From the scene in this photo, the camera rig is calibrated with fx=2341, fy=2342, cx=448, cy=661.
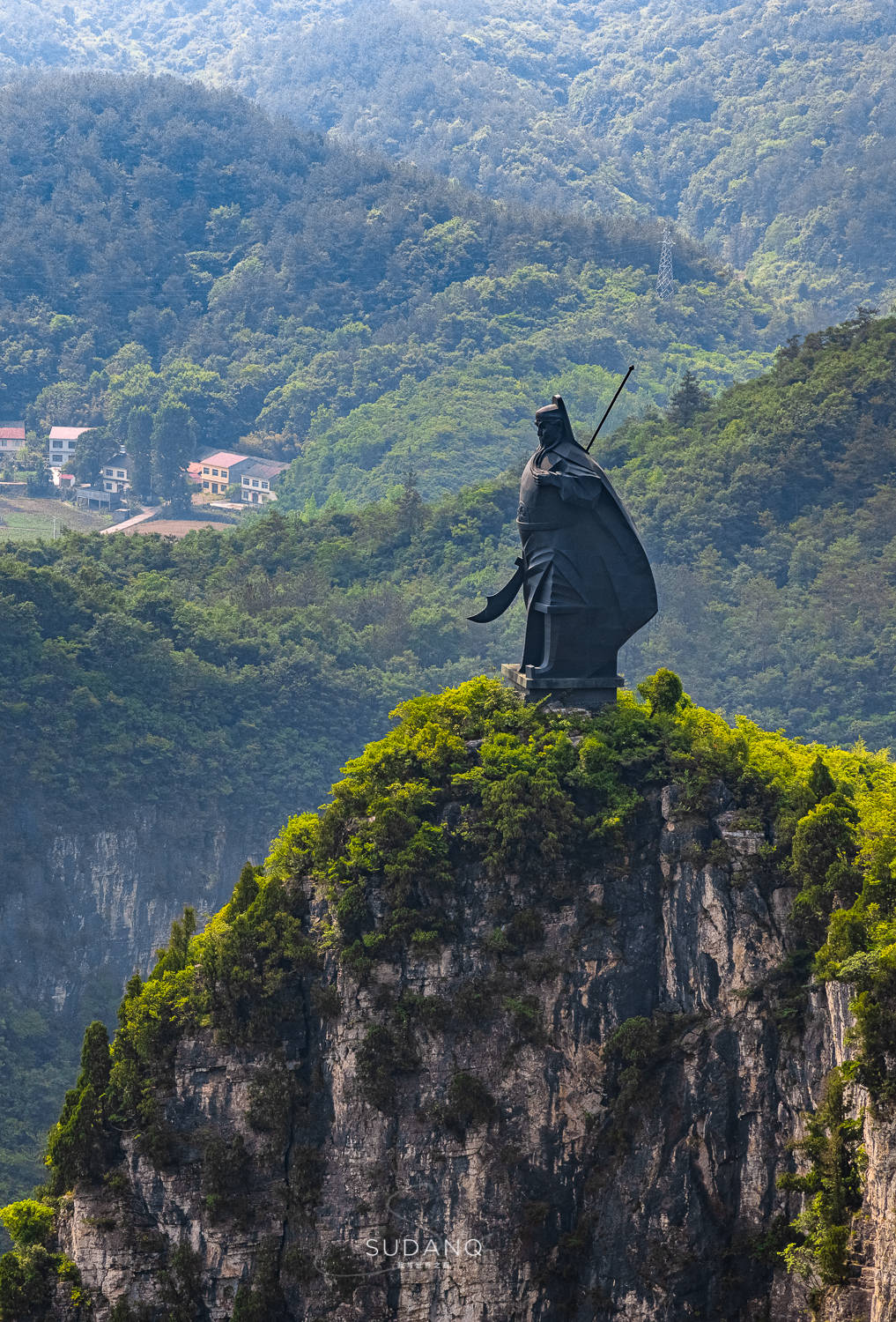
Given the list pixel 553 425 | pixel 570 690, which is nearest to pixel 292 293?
pixel 553 425

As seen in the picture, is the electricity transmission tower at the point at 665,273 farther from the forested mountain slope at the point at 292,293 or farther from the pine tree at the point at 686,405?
the pine tree at the point at 686,405

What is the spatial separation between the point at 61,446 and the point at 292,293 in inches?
843

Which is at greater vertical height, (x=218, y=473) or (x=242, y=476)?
(x=218, y=473)

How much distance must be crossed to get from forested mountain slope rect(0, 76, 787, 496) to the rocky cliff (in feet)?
265

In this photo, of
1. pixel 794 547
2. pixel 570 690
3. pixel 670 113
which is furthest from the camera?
pixel 670 113

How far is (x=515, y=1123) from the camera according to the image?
27.4m

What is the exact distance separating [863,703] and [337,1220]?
4302cm

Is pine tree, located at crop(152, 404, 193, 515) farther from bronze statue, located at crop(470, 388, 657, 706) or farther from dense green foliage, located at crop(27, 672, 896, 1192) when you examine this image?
dense green foliage, located at crop(27, 672, 896, 1192)

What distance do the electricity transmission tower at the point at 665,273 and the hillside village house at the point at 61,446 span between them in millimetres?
34749

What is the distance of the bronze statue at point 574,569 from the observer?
2908cm

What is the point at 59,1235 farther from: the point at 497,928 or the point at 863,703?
the point at 863,703

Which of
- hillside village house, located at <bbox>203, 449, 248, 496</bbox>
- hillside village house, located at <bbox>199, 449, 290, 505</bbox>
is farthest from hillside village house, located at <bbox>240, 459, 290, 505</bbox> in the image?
hillside village house, located at <bbox>203, 449, 248, 496</bbox>

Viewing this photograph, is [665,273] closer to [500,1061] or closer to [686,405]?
[686,405]

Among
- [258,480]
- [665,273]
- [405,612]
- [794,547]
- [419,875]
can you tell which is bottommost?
[419,875]
